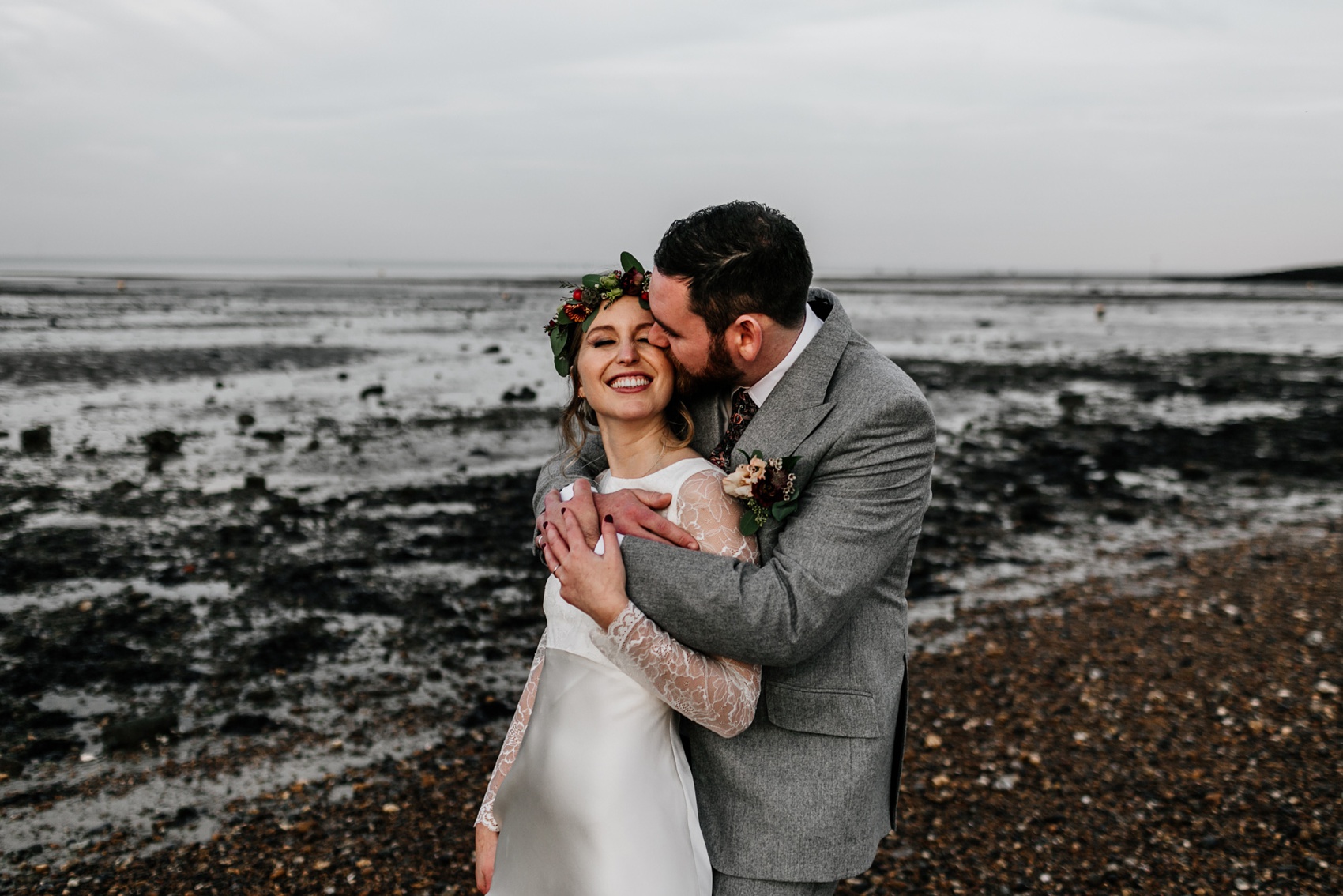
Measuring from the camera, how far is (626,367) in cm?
320

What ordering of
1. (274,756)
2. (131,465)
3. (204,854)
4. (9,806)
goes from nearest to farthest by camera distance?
1. (204,854)
2. (9,806)
3. (274,756)
4. (131,465)

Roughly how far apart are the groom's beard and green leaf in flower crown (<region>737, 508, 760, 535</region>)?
0.47m

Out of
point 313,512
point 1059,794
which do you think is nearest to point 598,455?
point 1059,794

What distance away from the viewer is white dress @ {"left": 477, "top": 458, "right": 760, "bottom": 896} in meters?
2.73

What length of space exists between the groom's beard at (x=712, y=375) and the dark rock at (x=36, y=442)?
15563mm

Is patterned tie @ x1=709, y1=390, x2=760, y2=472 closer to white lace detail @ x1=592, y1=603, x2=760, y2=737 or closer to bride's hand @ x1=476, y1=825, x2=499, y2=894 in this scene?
white lace detail @ x1=592, y1=603, x2=760, y2=737

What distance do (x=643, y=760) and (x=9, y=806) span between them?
5397 millimetres

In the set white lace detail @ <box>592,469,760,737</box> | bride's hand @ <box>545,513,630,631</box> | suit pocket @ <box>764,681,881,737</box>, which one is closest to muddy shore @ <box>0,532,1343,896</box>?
suit pocket @ <box>764,681,881,737</box>

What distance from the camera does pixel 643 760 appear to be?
9.61ft

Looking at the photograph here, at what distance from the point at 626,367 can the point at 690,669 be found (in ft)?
3.36

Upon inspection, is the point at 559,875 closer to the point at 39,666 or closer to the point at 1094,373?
the point at 39,666

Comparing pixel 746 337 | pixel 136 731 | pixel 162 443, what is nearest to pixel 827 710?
pixel 746 337

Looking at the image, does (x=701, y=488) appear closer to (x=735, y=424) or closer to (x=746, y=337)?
(x=735, y=424)

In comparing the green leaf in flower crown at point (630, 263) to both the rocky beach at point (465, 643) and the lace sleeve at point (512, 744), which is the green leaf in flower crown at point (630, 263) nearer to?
the lace sleeve at point (512, 744)
